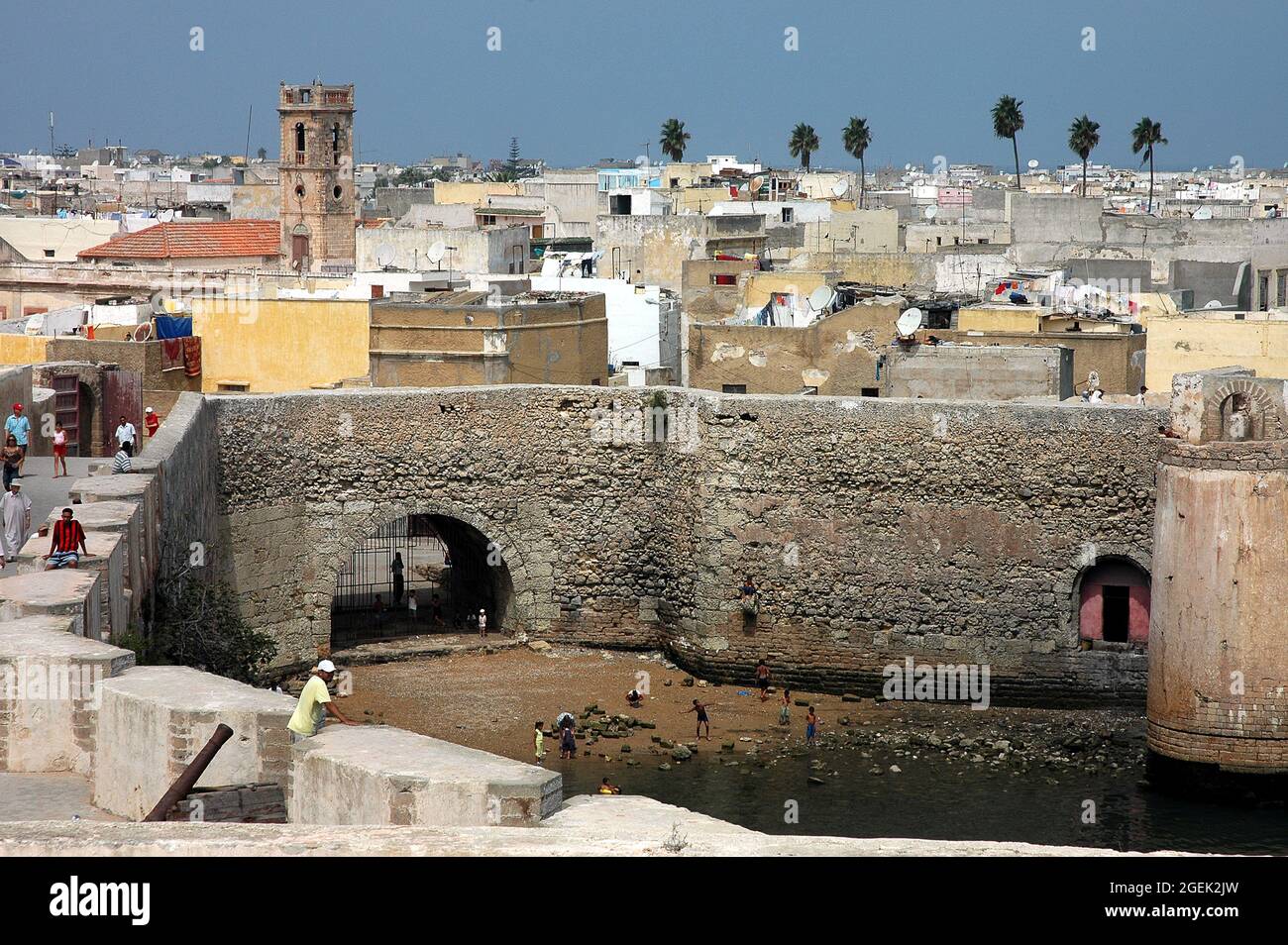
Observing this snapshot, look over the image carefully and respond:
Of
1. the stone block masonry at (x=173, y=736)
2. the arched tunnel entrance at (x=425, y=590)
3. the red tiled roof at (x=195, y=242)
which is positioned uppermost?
the red tiled roof at (x=195, y=242)

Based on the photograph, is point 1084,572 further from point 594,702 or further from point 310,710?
point 310,710

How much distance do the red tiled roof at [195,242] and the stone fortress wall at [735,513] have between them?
107 feet

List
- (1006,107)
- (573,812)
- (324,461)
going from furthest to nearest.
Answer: (1006,107)
(324,461)
(573,812)

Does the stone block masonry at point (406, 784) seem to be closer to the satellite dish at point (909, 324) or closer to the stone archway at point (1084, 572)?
the stone archway at point (1084, 572)

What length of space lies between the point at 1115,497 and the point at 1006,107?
191ft

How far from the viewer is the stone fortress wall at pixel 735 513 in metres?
23.7

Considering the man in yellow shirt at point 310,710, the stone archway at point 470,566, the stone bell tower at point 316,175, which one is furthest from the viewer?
the stone bell tower at point 316,175

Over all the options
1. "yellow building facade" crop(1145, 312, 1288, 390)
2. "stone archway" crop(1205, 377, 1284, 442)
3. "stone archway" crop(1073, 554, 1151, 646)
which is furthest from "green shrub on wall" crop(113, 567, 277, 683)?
"yellow building facade" crop(1145, 312, 1288, 390)

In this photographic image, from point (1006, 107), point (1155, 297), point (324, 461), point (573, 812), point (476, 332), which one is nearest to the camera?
point (573, 812)

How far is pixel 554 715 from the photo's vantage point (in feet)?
75.4

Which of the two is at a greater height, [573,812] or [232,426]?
[232,426]

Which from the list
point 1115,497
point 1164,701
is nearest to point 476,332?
point 1115,497

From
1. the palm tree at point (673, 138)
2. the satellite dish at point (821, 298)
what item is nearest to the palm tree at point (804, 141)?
the palm tree at point (673, 138)

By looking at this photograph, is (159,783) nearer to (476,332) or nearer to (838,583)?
(838,583)
